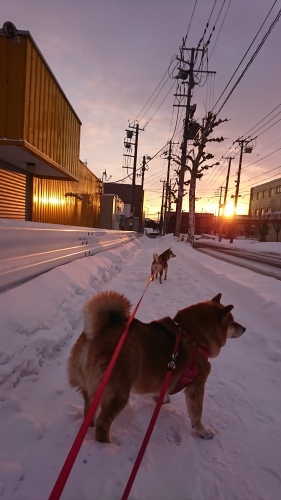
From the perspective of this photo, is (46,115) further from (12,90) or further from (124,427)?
(124,427)

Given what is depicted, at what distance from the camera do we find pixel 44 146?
25.5 ft

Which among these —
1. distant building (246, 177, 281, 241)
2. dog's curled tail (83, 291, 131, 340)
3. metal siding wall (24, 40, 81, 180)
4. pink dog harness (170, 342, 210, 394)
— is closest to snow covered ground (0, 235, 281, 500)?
pink dog harness (170, 342, 210, 394)

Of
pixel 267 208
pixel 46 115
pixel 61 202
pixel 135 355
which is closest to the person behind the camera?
pixel 135 355

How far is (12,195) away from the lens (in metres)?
8.95

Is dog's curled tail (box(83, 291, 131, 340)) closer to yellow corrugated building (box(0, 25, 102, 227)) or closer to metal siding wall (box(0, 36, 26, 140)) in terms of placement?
yellow corrugated building (box(0, 25, 102, 227))

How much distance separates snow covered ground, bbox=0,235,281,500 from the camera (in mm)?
1730

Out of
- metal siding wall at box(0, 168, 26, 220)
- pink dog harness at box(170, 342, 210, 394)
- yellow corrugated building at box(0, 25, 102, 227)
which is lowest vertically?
pink dog harness at box(170, 342, 210, 394)

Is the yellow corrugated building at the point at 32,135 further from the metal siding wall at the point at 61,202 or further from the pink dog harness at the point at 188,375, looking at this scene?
the pink dog harness at the point at 188,375

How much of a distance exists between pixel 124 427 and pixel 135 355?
0.73 m

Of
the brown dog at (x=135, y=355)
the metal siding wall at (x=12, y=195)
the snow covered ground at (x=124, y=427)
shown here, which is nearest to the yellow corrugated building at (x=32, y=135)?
the metal siding wall at (x=12, y=195)

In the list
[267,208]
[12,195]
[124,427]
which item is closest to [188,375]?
[124,427]

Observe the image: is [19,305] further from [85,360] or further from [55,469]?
[55,469]

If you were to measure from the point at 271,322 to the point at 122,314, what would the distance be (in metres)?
3.73

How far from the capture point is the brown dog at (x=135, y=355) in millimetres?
1946
